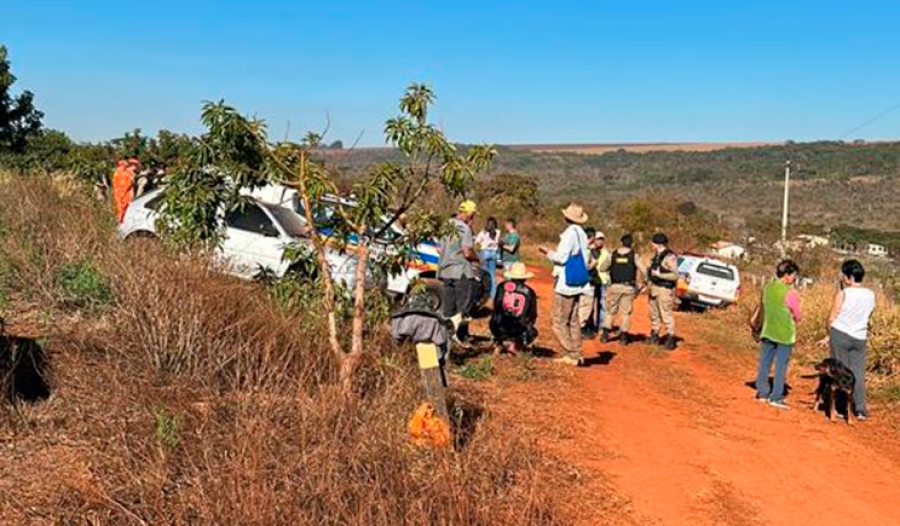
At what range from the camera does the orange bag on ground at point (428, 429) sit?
5.59 m

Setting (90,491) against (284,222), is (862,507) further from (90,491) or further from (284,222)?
(284,222)

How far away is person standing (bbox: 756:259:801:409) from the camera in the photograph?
933 centimetres

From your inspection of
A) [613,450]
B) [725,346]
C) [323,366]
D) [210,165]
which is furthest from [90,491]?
[725,346]

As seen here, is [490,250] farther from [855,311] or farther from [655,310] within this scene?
[855,311]

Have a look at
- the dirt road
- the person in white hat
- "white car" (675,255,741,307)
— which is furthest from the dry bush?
the person in white hat

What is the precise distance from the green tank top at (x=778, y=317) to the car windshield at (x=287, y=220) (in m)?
6.06

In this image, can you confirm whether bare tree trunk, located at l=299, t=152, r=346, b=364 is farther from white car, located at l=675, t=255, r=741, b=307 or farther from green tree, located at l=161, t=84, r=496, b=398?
white car, located at l=675, t=255, r=741, b=307

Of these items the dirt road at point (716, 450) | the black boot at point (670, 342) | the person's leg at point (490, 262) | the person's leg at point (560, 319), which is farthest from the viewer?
the person's leg at point (490, 262)

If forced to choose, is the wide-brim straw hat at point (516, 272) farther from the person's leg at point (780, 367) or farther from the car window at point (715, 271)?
the car window at point (715, 271)

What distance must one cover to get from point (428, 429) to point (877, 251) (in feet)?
104

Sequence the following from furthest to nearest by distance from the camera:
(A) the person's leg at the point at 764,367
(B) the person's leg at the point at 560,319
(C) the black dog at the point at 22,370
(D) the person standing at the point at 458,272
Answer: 1. (D) the person standing at the point at 458,272
2. (B) the person's leg at the point at 560,319
3. (A) the person's leg at the point at 764,367
4. (C) the black dog at the point at 22,370

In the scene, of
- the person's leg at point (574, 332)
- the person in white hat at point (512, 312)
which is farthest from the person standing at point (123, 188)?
the person's leg at point (574, 332)

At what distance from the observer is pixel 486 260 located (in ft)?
45.9

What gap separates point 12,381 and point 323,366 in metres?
2.23
